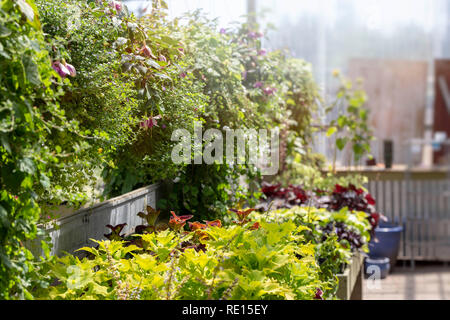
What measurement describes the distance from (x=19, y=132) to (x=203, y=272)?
20.6 inches

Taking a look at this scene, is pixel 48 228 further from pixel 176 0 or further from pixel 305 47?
pixel 305 47

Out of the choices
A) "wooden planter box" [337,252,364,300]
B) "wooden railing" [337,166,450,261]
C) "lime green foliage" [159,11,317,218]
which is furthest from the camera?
Result: "wooden railing" [337,166,450,261]

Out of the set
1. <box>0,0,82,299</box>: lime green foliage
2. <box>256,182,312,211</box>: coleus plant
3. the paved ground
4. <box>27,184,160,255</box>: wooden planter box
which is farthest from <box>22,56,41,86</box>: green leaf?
the paved ground

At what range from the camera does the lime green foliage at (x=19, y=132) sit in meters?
0.95

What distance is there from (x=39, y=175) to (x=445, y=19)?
19.7 feet

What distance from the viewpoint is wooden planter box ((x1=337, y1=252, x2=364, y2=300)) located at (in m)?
2.21

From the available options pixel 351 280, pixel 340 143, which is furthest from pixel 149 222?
pixel 340 143

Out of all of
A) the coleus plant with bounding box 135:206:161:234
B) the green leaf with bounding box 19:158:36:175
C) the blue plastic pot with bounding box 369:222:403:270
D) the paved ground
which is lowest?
the paved ground

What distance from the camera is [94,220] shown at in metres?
1.68

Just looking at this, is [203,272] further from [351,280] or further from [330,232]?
[351,280]

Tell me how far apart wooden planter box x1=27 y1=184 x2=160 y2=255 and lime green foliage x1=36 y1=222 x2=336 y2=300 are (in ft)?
0.42

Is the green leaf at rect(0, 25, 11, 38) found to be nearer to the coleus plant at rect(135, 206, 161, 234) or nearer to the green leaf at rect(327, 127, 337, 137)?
the coleus plant at rect(135, 206, 161, 234)

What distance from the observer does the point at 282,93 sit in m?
2.92

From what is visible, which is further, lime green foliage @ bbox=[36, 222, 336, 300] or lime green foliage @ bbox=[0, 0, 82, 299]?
lime green foliage @ bbox=[36, 222, 336, 300]
